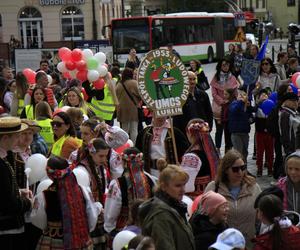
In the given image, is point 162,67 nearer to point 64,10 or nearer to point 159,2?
point 64,10

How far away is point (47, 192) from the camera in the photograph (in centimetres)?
597

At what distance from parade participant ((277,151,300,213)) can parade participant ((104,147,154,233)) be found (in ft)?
4.17

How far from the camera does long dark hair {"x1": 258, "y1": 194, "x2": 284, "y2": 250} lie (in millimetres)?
5320

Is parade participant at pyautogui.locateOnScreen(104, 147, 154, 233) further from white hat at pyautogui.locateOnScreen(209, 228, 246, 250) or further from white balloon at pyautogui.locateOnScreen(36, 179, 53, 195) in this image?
white hat at pyautogui.locateOnScreen(209, 228, 246, 250)

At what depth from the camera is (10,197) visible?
19.0 feet

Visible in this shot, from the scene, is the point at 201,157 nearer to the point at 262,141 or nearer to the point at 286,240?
the point at 286,240

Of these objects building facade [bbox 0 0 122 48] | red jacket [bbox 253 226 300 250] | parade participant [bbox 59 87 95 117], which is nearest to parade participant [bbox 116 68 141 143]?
parade participant [bbox 59 87 95 117]

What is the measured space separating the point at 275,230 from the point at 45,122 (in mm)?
4448

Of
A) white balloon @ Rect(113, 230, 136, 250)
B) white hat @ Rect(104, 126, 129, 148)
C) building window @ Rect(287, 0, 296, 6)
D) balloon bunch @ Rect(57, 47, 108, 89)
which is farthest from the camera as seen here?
building window @ Rect(287, 0, 296, 6)

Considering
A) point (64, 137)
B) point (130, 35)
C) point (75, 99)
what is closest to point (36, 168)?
point (64, 137)

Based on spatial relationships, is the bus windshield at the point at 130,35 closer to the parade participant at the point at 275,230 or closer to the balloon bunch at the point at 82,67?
the balloon bunch at the point at 82,67

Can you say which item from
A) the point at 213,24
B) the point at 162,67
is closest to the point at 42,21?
the point at 213,24

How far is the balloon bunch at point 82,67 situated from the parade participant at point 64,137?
4.92 meters

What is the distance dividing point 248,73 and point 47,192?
7291 millimetres
